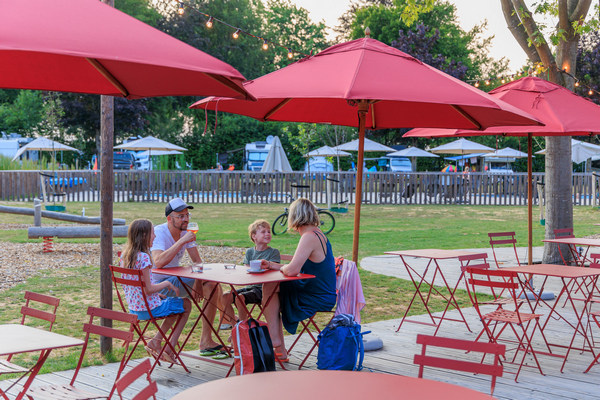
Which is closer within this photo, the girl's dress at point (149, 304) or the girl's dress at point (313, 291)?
the girl's dress at point (149, 304)

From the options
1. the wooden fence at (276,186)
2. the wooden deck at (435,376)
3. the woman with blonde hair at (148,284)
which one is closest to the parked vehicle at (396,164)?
the wooden fence at (276,186)

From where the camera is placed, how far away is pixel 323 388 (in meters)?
2.80

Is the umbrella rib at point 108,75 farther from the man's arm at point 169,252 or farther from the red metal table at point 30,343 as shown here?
the red metal table at point 30,343

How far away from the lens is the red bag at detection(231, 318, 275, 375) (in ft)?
14.3

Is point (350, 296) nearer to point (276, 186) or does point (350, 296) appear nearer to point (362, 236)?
point (362, 236)

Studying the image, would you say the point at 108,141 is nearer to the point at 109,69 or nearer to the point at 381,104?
the point at 109,69

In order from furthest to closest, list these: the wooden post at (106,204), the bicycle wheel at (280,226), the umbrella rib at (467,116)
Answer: the bicycle wheel at (280,226) < the umbrella rib at (467,116) < the wooden post at (106,204)

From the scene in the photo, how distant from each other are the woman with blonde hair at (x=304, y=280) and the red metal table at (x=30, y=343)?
200 centimetres

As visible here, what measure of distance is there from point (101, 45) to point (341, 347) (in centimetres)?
271

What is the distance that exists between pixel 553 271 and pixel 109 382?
12.3 feet

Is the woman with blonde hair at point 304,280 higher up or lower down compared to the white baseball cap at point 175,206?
lower down

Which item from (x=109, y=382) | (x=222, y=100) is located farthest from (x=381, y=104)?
(x=109, y=382)

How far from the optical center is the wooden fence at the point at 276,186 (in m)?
26.1

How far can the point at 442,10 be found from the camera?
4647 centimetres
